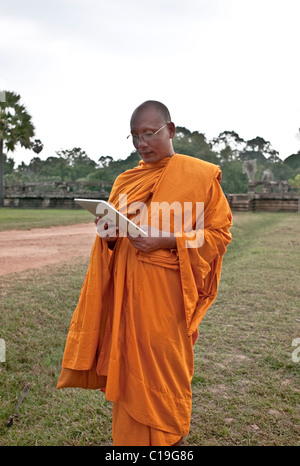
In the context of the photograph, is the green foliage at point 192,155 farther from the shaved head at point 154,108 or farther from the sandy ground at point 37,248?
the shaved head at point 154,108

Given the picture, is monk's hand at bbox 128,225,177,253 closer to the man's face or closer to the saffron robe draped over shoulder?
the saffron robe draped over shoulder

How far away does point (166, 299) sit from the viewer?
5.98 feet

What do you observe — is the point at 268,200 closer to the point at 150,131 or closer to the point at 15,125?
the point at 15,125

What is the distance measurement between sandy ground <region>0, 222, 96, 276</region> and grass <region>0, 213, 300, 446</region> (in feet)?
3.07

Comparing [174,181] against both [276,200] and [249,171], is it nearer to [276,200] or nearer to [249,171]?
[276,200]

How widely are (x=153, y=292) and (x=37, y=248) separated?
21.1ft

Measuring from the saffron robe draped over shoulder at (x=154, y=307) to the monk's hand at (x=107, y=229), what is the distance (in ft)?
0.32

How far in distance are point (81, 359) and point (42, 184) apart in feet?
79.2

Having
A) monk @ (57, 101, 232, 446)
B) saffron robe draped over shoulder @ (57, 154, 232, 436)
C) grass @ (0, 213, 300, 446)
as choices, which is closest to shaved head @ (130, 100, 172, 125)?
monk @ (57, 101, 232, 446)

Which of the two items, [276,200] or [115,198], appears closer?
[115,198]

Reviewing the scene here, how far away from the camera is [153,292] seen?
181cm

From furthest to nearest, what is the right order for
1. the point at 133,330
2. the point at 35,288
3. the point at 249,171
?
the point at 249,171
the point at 35,288
the point at 133,330

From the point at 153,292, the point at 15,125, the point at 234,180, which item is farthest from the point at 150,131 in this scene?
the point at 234,180
